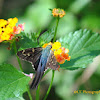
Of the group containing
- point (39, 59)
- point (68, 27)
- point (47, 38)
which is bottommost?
point (68, 27)

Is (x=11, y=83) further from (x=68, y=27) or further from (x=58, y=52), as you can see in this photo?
(x=68, y=27)

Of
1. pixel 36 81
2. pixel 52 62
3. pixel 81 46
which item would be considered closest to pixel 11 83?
pixel 36 81

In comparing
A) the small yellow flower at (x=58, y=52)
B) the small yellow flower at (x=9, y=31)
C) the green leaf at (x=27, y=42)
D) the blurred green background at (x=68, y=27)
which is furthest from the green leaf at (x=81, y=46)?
the blurred green background at (x=68, y=27)

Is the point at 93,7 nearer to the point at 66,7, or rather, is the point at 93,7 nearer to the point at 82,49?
the point at 66,7

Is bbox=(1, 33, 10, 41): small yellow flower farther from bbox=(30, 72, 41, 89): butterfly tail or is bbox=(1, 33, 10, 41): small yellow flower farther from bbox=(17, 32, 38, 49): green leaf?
bbox=(30, 72, 41, 89): butterfly tail

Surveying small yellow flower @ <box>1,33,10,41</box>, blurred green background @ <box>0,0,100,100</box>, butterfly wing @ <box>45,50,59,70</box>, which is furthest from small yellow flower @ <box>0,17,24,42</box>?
blurred green background @ <box>0,0,100,100</box>
